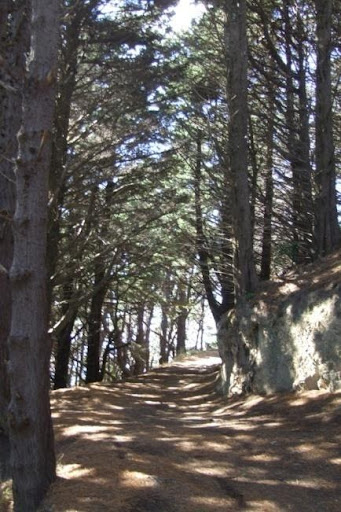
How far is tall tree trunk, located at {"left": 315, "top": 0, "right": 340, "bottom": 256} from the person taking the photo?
11.4 metres

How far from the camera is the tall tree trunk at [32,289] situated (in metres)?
Result: 4.93

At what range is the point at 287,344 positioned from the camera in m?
8.99

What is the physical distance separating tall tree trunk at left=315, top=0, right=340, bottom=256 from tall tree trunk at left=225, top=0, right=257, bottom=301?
4.67 feet

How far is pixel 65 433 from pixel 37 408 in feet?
8.27

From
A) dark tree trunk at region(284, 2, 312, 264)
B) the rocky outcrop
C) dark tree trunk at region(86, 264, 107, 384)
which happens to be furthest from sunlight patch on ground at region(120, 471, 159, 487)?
dark tree trunk at region(86, 264, 107, 384)

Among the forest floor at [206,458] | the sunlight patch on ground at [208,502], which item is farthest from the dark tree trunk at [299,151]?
the sunlight patch on ground at [208,502]

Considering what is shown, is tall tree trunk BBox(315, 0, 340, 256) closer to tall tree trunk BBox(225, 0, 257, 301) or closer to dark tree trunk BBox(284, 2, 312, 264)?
dark tree trunk BBox(284, 2, 312, 264)

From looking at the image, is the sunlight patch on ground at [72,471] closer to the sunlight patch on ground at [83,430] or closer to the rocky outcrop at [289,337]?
the sunlight patch on ground at [83,430]

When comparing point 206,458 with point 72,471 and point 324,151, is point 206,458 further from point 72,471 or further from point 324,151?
point 324,151

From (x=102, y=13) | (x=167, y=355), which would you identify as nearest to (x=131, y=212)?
(x=102, y=13)

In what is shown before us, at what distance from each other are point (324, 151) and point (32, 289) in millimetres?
8166

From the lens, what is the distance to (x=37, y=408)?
496 centimetres

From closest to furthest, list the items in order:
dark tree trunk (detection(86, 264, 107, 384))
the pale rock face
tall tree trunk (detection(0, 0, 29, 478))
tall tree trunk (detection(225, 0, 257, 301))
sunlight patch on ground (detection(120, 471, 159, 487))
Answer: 1. sunlight patch on ground (detection(120, 471, 159, 487))
2. tall tree trunk (detection(0, 0, 29, 478))
3. the pale rock face
4. tall tree trunk (detection(225, 0, 257, 301))
5. dark tree trunk (detection(86, 264, 107, 384))

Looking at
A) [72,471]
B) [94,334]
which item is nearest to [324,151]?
[72,471]
